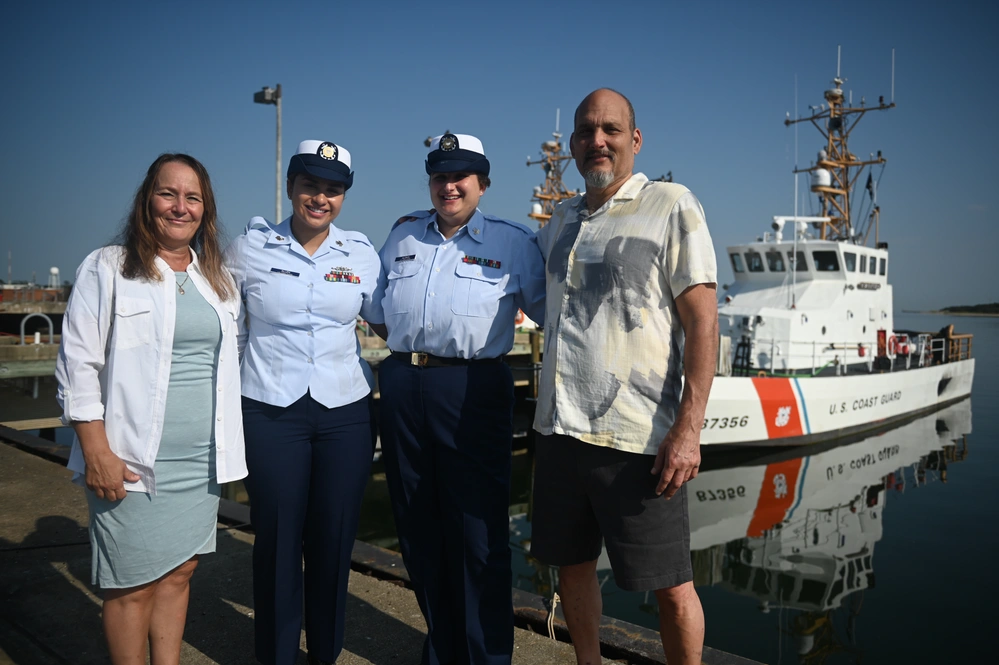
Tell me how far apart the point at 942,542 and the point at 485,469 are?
301 inches

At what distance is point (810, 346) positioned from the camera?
12766 millimetres

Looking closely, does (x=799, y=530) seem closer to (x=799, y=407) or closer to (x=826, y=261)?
(x=799, y=407)

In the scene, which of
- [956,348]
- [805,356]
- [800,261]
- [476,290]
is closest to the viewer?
[476,290]

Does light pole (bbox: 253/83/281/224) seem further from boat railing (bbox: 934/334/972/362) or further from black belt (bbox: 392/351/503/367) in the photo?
boat railing (bbox: 934/334/972/362)

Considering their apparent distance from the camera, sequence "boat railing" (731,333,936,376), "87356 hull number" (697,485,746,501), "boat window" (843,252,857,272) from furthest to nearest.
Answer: "boat window" (843,252,857,272)
"boat railing" (731,333,936,376)
"87356 hull number" (697,485,746,501)

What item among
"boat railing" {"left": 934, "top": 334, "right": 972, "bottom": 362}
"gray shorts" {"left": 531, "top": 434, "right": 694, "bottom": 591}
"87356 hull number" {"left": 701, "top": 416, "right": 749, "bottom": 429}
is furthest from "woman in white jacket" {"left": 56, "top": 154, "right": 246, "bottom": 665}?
"boat railing" {"left": 934, "top": 334, "right": 972, "bottom": 362}

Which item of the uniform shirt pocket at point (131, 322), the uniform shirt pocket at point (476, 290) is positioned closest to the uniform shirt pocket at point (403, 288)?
the uniform shirt pocket at point (476, 290)

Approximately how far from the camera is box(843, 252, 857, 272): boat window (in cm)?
1349

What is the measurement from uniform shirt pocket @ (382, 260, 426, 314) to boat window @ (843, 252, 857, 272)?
13130mm

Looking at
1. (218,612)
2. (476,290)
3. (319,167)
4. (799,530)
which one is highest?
(319,167)

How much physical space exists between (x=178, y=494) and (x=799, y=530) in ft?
26.0

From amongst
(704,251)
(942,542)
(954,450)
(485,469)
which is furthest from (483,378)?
(954,450)

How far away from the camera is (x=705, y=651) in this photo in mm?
2613

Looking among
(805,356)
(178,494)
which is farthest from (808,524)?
(178,494)
